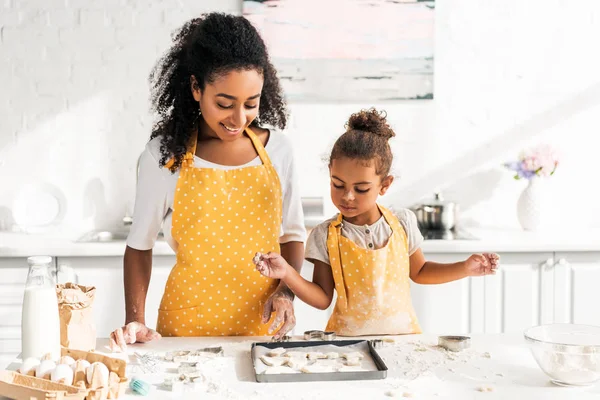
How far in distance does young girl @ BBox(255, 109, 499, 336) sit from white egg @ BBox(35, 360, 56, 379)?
2.10ft

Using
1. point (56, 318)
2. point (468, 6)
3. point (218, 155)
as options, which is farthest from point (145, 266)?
point (468, 6)

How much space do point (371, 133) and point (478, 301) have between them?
166 cm

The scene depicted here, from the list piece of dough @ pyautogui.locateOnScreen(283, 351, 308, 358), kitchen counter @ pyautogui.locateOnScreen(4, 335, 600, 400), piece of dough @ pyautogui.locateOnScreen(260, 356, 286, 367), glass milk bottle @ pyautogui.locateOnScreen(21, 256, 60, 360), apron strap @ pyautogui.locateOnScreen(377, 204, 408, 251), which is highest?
apron strap @ pyautogui.locateOnScreen(377, 204, 408, 251)

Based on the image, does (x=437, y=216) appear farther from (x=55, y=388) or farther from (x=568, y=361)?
(x=55, y=388)

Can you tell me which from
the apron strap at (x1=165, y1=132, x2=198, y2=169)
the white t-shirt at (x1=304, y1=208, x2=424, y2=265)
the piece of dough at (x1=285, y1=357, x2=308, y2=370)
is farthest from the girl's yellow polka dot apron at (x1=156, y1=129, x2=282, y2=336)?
the piece of dough at (x1=285, y1=357, x2=308, y2=370)

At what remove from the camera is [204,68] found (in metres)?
1.98

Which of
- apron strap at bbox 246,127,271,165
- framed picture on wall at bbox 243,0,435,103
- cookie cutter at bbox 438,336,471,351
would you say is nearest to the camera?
cookie cutter at bbox 438,336,471,351

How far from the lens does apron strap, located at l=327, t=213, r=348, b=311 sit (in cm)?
208

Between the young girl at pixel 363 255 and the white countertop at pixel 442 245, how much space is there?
130 cm

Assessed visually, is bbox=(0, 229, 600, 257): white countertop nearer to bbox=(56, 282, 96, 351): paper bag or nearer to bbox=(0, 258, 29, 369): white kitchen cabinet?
bbox=(0, 258, 29, 369): white kitchen cabinet

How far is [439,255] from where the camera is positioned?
11.4ft

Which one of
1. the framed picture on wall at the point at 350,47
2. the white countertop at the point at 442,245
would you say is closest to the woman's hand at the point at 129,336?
Answer: the white countertop at the point at 442,245

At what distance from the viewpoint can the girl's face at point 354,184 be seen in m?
2.04

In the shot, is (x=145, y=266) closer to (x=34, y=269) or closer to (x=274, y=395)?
(x=34, y=269)
